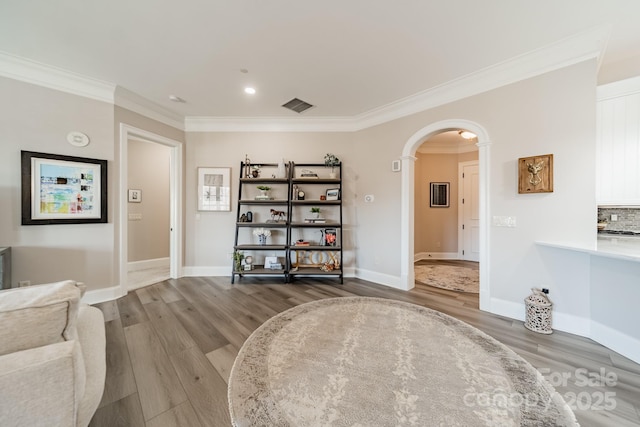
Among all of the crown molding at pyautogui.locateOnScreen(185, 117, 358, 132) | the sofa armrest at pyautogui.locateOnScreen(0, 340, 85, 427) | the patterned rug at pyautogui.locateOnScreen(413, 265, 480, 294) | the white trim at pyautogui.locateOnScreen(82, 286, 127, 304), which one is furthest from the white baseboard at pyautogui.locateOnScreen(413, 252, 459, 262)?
the sofa armrest at pyautogui.locateOnScreen(0, 340, 85, 427)

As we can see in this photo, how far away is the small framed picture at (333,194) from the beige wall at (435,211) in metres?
2.63

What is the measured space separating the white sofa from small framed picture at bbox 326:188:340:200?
3237 mm

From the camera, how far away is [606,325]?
2.04m

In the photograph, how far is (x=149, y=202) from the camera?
4.77 meters

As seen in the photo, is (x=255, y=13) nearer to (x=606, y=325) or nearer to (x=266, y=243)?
(x=266, y=243)

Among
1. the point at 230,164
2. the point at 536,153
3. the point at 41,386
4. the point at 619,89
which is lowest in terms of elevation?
the point at 41,386

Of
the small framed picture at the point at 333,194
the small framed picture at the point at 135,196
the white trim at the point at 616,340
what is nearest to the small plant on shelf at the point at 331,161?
the small framed picture at the point at 333,194

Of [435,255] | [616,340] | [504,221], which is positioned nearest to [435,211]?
[435,255]

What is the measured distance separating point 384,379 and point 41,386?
1709 mm

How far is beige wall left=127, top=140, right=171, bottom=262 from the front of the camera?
453 centimetres

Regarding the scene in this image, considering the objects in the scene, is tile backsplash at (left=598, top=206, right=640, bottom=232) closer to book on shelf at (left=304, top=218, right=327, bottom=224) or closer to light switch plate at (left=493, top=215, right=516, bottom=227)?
light switch plate at (left=493, top=215, right=516, bottom=227)

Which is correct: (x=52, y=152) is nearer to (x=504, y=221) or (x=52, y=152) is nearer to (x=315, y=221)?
(x=315, y=221)

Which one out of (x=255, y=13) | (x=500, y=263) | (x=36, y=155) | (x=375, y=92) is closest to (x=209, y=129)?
(x=36, y=155)

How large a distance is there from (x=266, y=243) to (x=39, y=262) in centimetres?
266
